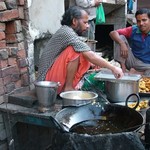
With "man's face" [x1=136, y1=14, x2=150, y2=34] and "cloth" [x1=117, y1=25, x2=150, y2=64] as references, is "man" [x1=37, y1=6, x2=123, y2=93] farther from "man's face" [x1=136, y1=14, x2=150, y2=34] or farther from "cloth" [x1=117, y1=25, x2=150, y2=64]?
"cloth" [x1=117, y1=25, x2=150, y2=64]

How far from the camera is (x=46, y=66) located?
427cm

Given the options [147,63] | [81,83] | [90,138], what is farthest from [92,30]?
[90,138]

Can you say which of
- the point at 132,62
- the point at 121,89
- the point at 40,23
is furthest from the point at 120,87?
the point at 132,62

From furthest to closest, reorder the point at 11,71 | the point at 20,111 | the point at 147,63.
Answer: the point at 147,63, the point at 11,71, the point at 20,111

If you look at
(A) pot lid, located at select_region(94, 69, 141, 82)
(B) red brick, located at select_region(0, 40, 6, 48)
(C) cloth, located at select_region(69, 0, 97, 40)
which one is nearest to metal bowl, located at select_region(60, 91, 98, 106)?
(A) pot lid, located at select_region(94, 69, 141, 82)

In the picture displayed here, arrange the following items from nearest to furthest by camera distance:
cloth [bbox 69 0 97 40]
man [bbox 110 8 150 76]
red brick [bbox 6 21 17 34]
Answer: red brick [bbox 6 21 17 34] → man [bbox 110 8 150 76] → cloth [bbox 69 0 97 40]

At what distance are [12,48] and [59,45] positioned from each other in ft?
1.96

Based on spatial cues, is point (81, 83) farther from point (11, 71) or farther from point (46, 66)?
point (11, 71)

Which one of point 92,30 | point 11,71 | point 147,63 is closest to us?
point 11,71

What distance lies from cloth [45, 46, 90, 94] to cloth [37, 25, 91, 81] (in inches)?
2.5

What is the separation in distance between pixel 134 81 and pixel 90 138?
1653 millimetres

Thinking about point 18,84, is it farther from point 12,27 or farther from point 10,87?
point 12,27

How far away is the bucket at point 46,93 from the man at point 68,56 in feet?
1.42

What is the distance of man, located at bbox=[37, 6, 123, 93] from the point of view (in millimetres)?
4055
